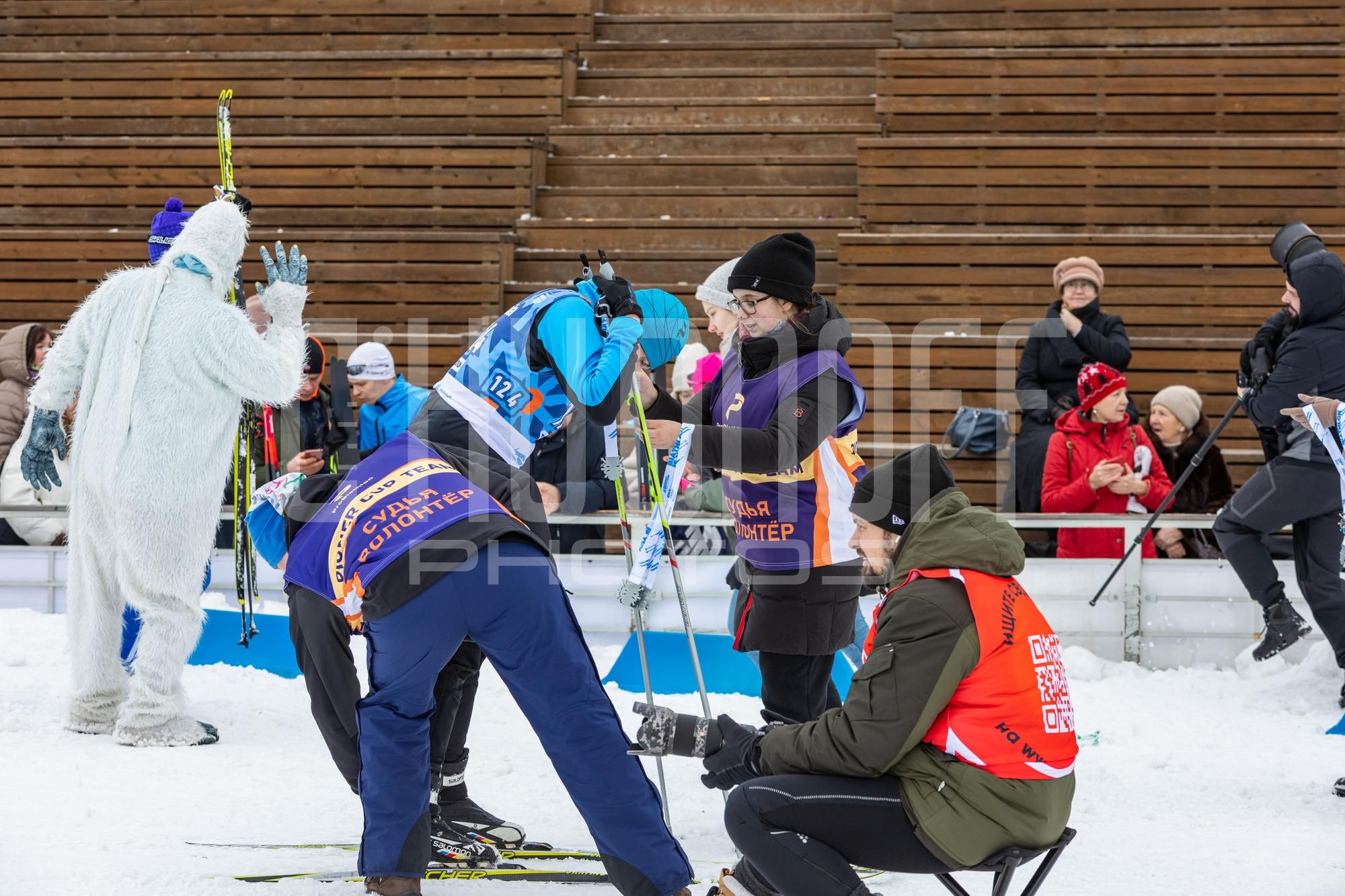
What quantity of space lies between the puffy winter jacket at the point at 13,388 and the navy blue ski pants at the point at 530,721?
5056 mm

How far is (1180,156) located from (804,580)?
7491 millimetres

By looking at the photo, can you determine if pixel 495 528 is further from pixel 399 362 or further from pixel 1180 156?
pixel 1180 156

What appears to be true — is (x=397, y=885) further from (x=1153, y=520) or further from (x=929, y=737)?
(x=1153, y=520)

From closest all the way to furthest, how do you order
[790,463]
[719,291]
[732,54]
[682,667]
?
[790,463] < [719,291] < [682,667] < [732,54]

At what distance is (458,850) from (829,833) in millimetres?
1304

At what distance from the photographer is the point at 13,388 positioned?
7.29m

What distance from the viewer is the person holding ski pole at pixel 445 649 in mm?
2951

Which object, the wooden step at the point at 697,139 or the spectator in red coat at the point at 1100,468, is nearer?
the spectator in red coat at the point at 1100,468

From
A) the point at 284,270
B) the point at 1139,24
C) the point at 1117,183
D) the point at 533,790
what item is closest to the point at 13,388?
the point at 284,270

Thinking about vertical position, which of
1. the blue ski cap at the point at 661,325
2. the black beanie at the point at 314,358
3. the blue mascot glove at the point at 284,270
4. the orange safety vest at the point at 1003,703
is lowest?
the orange safety vest at the point at 1003,703

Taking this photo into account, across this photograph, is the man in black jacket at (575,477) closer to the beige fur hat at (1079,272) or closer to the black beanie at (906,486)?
the beige fur hat at (1079,272)

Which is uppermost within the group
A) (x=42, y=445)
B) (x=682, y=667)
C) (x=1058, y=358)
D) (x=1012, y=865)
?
(x=1058, y=358)

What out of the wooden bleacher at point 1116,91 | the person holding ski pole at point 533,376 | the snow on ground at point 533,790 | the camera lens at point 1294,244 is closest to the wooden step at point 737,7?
the wooden bleacher at point 1116,91

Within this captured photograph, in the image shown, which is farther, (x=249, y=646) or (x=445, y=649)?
(x=249, y=646)
